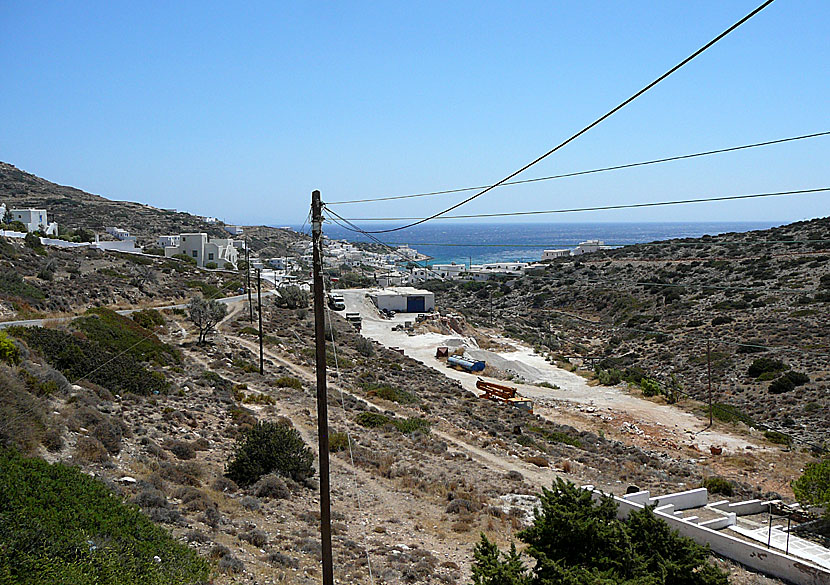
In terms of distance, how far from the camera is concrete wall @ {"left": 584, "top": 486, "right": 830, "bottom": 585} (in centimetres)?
1262

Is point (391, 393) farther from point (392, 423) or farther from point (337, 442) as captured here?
point (337, 442)

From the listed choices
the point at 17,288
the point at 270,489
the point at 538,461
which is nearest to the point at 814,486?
the point at 538,461

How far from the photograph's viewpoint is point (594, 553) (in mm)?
9141

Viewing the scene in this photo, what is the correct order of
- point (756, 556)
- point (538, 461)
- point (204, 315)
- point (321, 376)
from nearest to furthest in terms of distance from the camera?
1. point (321, 376)
2. point (756, 556)
3. point (538, 461)
4. point (204, 315)

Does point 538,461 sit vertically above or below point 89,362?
below

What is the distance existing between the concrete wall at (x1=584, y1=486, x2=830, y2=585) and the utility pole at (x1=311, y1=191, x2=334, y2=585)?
6017 mm

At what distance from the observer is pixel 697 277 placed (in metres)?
64.2

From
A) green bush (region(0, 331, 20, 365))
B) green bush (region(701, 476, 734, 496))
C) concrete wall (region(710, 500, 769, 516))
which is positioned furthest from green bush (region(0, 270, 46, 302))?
concrete wall (region(710, 500, 769, 516))

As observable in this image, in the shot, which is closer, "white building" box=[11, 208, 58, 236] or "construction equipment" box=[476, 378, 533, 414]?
"construction equipment" box=[476, 378, 533, 414]

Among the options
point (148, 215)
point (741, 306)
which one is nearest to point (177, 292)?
point (741, 306)

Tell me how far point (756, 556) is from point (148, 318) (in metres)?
31.5

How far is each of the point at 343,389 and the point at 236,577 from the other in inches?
797

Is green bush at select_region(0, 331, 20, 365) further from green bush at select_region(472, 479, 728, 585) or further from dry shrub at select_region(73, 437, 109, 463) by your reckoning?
green bush at select_region(472, 479, 728, 585)

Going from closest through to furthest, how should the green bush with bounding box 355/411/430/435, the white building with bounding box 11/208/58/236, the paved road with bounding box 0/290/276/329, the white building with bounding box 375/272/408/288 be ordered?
the green bush with bounding box 355/411/430/435
the paved road with bounding box 0/290/276/329
the white building with bounding box 11/208/58/236
the white building with bounding box 375/272/408/288
